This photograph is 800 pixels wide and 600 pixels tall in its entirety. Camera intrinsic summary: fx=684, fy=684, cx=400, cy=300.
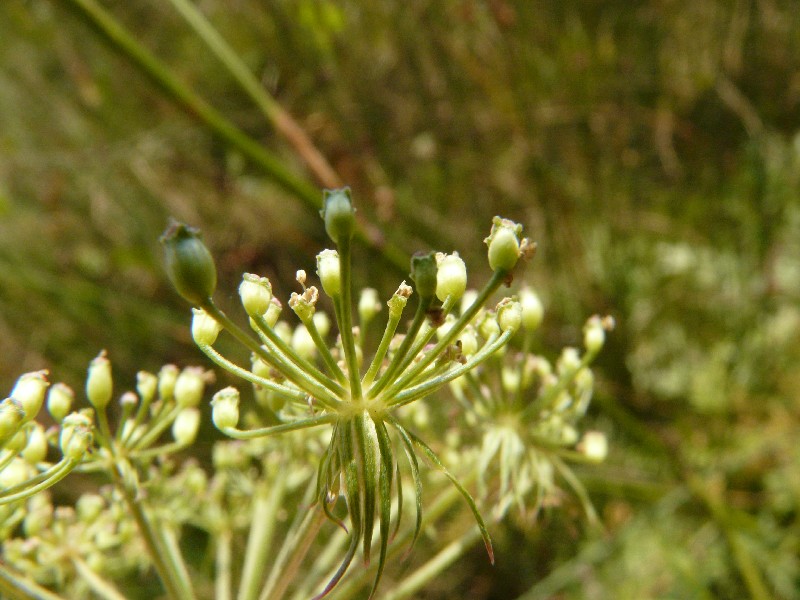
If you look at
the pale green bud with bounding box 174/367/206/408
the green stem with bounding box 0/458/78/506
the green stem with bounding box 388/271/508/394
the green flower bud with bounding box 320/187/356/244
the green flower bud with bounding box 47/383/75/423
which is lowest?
the green stem with bounding box 388/271/508/394

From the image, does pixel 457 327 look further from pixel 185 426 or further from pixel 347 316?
pixel 185 426

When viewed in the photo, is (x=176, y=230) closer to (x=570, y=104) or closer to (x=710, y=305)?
(x=570, y=104)

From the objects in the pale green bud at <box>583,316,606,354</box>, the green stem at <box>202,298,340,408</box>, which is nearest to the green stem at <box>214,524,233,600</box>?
the green stem at <box>202,298,340,408</box>

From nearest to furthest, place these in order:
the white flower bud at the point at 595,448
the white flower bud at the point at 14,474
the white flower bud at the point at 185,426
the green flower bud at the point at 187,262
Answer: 1. the green flower bud at the point at 187,262
2. the white flower bud at the point at 14,474
3. the white flower bud at the point at 185,426
4. the white flower bud at the point at 595,448

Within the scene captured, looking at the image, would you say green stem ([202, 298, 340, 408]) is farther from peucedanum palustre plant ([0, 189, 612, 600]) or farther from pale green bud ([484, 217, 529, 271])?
pale green bud ([484, 217, 529, 271])

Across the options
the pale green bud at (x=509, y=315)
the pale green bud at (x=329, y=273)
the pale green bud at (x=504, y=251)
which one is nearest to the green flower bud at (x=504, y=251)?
the pale green bud at (x=504, y=251)

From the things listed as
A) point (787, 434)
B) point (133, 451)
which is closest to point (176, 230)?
point (133, 451)

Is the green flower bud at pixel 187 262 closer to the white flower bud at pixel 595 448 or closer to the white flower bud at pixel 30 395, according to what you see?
the white flower bud at pixel 30 395
